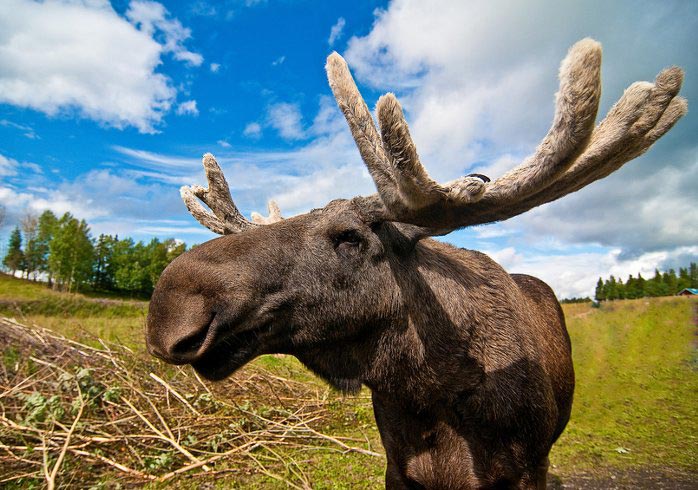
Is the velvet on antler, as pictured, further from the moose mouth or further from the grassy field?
the grassy field

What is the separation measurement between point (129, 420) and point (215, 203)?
13.8ft

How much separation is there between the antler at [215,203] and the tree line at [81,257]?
50.6 m

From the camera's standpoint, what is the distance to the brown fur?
2.27m

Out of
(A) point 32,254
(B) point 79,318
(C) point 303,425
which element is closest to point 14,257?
(A) point 32,254

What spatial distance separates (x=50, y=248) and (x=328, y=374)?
75.3m

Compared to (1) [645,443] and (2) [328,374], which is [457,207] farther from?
(1) [645,443]

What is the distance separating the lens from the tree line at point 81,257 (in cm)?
6172

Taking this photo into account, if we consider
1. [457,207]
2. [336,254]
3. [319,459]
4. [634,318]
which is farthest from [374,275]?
[634,318]

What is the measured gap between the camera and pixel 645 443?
668 centimetres

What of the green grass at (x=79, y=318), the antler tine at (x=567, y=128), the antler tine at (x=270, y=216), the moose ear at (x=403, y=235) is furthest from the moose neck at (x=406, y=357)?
the green grass at (x=79, y=318)

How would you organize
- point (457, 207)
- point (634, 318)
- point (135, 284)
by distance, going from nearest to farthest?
point (457, 207)
point (634, 318)
point (135, 284)

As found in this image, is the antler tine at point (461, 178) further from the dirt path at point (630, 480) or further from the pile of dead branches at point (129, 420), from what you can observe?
the dirt path at point (630, 480)

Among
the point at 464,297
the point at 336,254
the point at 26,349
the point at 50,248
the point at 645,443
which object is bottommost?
the point at 645,443

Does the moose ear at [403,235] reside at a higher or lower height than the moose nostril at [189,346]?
higher
